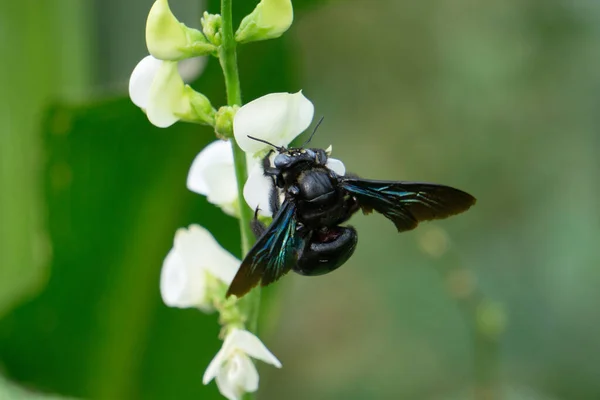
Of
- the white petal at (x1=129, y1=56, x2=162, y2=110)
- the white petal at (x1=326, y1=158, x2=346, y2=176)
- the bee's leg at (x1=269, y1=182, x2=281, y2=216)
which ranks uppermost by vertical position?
the white petal at (x1=129, y1=56, x2=162, y2=110)

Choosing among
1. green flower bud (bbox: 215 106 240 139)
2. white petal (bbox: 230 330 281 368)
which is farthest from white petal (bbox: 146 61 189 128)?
white petal (bbox: 230 330 281 368)

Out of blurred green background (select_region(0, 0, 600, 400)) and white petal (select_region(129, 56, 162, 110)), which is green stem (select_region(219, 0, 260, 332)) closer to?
white petal (select_region(129, 56, 162, 110))

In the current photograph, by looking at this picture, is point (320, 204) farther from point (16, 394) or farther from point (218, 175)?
point (16, 394)

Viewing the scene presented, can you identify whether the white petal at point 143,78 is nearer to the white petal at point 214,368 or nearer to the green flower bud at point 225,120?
the green flower bud at point 225,120

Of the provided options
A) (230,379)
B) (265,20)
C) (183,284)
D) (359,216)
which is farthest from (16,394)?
(359,216)

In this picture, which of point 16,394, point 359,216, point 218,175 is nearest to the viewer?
point 218,175

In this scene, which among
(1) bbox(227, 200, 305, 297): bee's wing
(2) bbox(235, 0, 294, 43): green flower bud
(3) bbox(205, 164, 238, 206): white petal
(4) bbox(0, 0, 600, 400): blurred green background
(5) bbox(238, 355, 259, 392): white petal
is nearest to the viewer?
(1) bbox(227, 200, 305, 297): bee's wing
